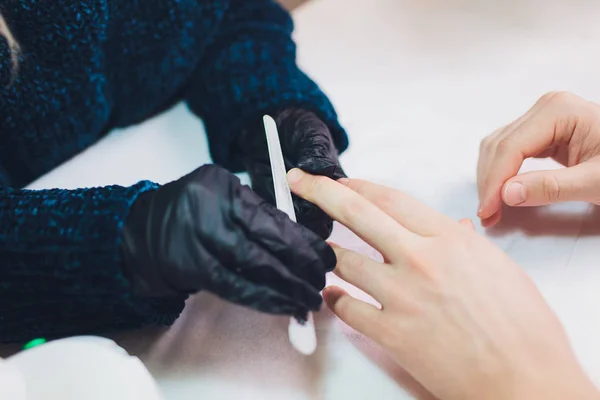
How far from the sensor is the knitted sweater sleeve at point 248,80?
641 millimetres

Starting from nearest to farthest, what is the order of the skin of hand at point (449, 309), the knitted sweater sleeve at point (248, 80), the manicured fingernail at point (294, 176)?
the skin of hand at point (449, 309)
the manicured fingernail at point (294, 176)
the knitted sweater sleeve at point (248, 80)

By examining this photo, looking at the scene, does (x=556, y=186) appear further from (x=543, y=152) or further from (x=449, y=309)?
(x=449, y=309)

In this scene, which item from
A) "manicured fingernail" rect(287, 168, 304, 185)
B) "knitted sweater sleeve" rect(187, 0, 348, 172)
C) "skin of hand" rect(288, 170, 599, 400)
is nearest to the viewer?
"skin of hand" rect(288, 170, 599, 400)

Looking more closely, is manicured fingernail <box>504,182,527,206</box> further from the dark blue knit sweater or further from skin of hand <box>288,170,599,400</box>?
the dark blue knit sweater

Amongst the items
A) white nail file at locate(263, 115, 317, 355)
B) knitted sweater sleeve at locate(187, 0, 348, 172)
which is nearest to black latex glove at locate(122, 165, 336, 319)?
white nail file at locate(263, 115, 317, 355)

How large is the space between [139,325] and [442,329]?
27 cm

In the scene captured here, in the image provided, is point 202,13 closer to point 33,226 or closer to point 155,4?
point 155,4

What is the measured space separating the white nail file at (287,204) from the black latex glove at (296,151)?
0.03 metres

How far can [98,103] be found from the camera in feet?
2.10

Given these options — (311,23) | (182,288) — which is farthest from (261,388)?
(311,23)

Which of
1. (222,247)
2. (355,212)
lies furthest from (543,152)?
(222,247)

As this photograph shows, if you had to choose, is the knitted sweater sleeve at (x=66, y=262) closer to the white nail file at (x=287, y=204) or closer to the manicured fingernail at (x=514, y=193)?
the white nail file at (x=287, y=204)

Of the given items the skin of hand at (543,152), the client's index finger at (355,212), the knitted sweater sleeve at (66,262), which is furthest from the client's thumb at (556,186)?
the knitted sweater sleeve at (66,262)

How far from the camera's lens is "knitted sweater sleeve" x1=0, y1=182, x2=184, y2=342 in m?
0.45
